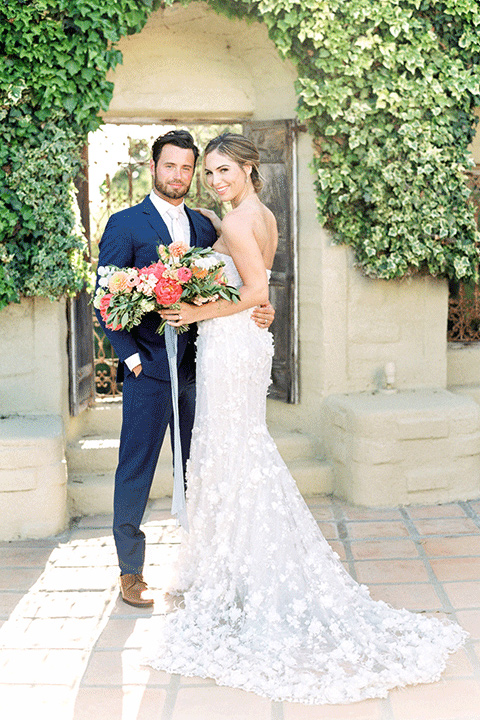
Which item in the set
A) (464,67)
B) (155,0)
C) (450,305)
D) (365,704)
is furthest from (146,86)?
(365,704)

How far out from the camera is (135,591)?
409 cm

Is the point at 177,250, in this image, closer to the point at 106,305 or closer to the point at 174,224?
the point at 106,305

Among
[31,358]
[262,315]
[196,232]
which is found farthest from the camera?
[31,358]

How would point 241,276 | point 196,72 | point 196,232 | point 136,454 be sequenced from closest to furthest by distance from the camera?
point 241,276 < point 136,454 < point 196,232 < point 196,72

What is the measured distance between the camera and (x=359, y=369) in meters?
6.00

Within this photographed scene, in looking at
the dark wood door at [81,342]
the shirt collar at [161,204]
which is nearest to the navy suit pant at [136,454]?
the shirt collar at [161,204]

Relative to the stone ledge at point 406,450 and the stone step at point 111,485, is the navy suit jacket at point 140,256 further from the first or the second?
the stone ledge at point 406,450

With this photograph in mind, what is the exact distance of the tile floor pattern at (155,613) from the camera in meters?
3.14

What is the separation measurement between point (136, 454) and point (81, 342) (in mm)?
2061

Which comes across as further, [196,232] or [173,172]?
[196,232]

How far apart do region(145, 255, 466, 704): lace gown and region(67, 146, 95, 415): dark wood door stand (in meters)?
1.92

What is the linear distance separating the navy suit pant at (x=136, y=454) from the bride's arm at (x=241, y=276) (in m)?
0.44

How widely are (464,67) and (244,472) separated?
351 cm

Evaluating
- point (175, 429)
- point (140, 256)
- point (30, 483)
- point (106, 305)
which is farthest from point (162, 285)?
point (30, 483)
